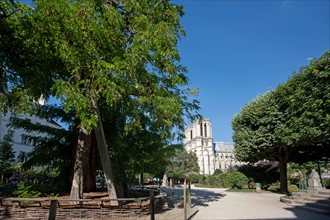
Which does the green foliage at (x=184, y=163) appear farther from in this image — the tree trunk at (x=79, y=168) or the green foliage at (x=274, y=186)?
the tree trunk at (x=79, y=168)

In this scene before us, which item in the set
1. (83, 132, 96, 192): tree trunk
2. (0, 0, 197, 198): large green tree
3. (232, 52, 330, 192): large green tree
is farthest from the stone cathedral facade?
(0, 0, 197, 198): large green tree

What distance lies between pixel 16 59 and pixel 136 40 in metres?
4.51

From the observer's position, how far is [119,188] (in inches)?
526

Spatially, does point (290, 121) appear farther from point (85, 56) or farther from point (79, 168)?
point (85, 56)

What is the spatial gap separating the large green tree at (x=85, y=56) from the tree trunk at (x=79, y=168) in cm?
7

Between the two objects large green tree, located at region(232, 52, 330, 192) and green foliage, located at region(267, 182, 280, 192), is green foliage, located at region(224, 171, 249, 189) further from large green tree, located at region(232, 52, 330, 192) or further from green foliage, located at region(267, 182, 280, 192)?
large green tree, located at region(232, 52, 330, 192)

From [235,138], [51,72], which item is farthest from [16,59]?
[235,138]

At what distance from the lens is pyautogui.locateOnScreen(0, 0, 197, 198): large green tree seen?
8.93m

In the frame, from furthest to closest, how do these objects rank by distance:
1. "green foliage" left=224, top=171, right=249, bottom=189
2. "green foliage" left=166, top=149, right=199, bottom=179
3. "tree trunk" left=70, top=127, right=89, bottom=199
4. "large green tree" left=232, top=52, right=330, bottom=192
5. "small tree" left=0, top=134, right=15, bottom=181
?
"green foliage" left=166, top=149, right=199, bottom=179 < "small tree" left=0, top=134, right=15, bottom=181 < "green foliage" left=224, top=171, right=249, bottom=189 < "large green tree" left=232, top=52, right=330, bottom=192 < "tree trunk" left=70, top=127, right=89, bottom=199

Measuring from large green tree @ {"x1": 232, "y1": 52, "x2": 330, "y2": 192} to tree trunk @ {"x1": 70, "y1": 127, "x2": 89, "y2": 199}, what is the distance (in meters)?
12.1

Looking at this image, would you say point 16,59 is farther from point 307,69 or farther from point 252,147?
point 252,147

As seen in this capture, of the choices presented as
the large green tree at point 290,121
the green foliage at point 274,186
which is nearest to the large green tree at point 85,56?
the large green tree at point 290,121

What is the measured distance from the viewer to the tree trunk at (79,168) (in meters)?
11.2

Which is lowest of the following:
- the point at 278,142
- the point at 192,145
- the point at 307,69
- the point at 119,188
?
the point at 119,188
